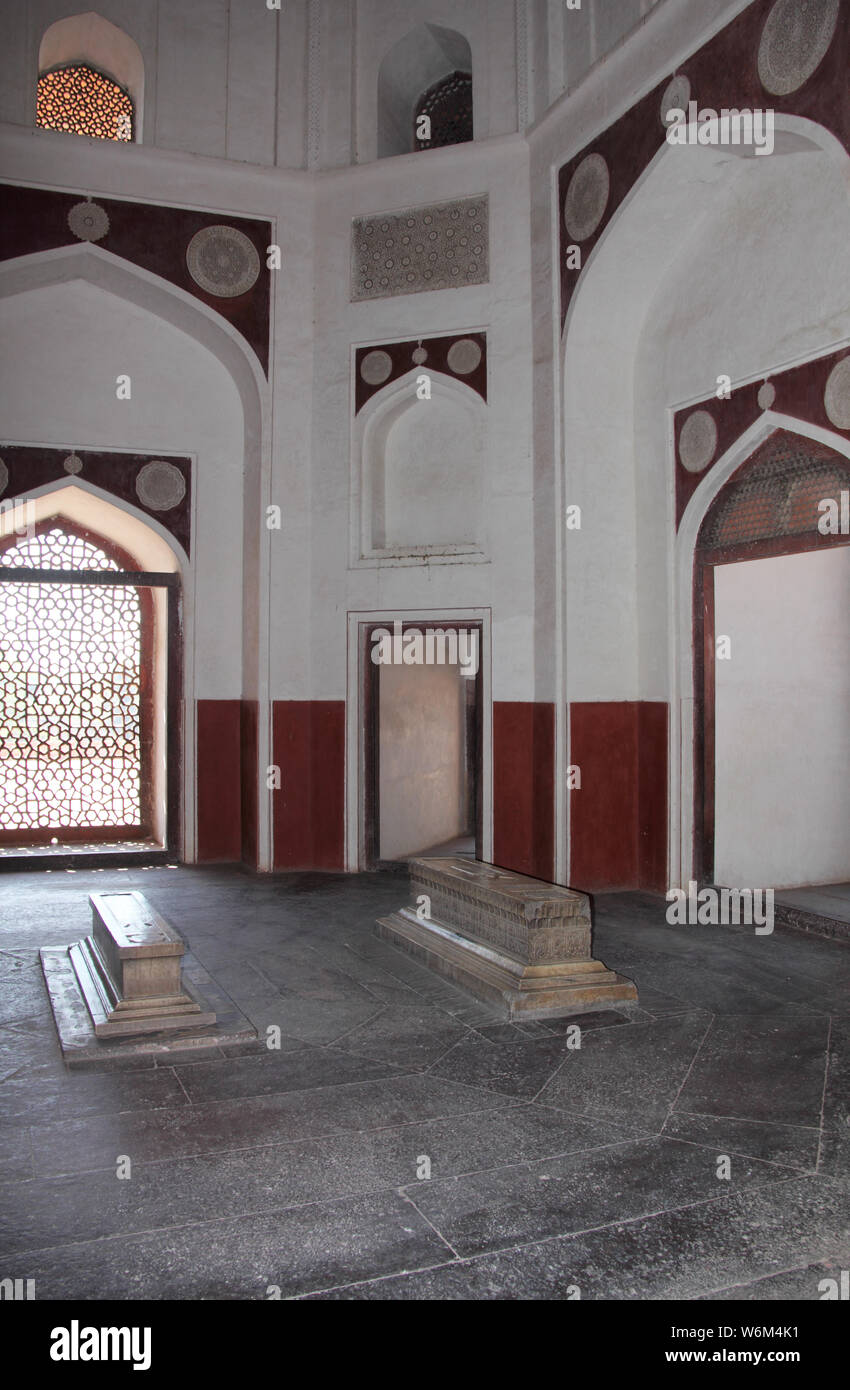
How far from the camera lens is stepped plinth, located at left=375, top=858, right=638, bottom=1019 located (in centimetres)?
422

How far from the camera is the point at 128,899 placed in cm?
494

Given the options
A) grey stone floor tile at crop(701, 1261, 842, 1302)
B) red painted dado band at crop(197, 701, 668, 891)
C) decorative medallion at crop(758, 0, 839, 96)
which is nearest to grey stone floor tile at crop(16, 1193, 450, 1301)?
grey stone floor tile at crop(701, 1261, 842, 1302)

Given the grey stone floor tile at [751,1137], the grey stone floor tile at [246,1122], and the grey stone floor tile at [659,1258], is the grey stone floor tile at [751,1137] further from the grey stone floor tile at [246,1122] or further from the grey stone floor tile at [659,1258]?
the grey stone floor tile at [246,1122]

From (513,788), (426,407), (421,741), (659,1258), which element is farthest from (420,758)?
(659,1258)

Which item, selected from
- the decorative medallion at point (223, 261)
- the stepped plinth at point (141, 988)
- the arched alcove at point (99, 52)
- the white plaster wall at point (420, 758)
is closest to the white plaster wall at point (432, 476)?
the white plaster wall at point (420, 758)

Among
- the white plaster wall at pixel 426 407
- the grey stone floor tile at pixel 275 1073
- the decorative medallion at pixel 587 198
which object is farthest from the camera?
the white plaster wall at pixel 426 407

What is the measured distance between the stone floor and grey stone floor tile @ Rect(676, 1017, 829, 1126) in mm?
12

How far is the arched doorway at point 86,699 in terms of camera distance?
796 cm

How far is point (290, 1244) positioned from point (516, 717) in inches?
193

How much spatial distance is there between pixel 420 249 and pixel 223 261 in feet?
4.72

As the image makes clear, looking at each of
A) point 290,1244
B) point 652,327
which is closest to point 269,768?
point 652,327

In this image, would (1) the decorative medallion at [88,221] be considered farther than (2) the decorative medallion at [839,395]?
Yes

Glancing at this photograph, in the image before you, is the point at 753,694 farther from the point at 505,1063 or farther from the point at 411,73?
the point at 411,73

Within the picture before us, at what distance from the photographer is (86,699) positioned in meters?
8.35
